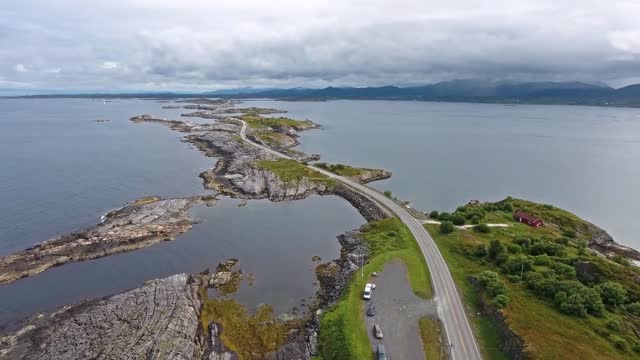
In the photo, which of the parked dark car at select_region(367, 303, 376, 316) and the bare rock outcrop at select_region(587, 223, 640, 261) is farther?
the bare rock outcrop at select_region(587, 223, 640, 261)

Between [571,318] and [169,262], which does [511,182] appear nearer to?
[571,318]

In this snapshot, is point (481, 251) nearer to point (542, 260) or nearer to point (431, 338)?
point (542, 260)

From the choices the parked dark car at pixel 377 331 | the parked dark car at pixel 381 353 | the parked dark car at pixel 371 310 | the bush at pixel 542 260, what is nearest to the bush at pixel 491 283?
the bush at pixel 542 260

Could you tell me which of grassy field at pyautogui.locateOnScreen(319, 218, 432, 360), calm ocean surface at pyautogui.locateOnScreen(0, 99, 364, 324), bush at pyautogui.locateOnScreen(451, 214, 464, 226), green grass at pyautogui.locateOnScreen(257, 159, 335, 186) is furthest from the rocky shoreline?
green grass at pyautogui.locateOnScreen(257, 159, 335, 186)

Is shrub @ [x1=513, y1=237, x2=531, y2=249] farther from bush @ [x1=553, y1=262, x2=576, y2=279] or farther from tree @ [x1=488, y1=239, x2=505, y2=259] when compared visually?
bush @ [x1=553, y1=262, x2=576, y2=279]

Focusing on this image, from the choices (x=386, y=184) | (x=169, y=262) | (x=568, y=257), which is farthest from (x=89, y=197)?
(x=568, y=257)

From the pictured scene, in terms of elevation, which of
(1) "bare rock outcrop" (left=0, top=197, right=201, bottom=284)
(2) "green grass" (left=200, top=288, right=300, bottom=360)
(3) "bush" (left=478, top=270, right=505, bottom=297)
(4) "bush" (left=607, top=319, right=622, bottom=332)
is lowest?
(2) "green grass" (left=200, top=288, right=300, bottom=360)
